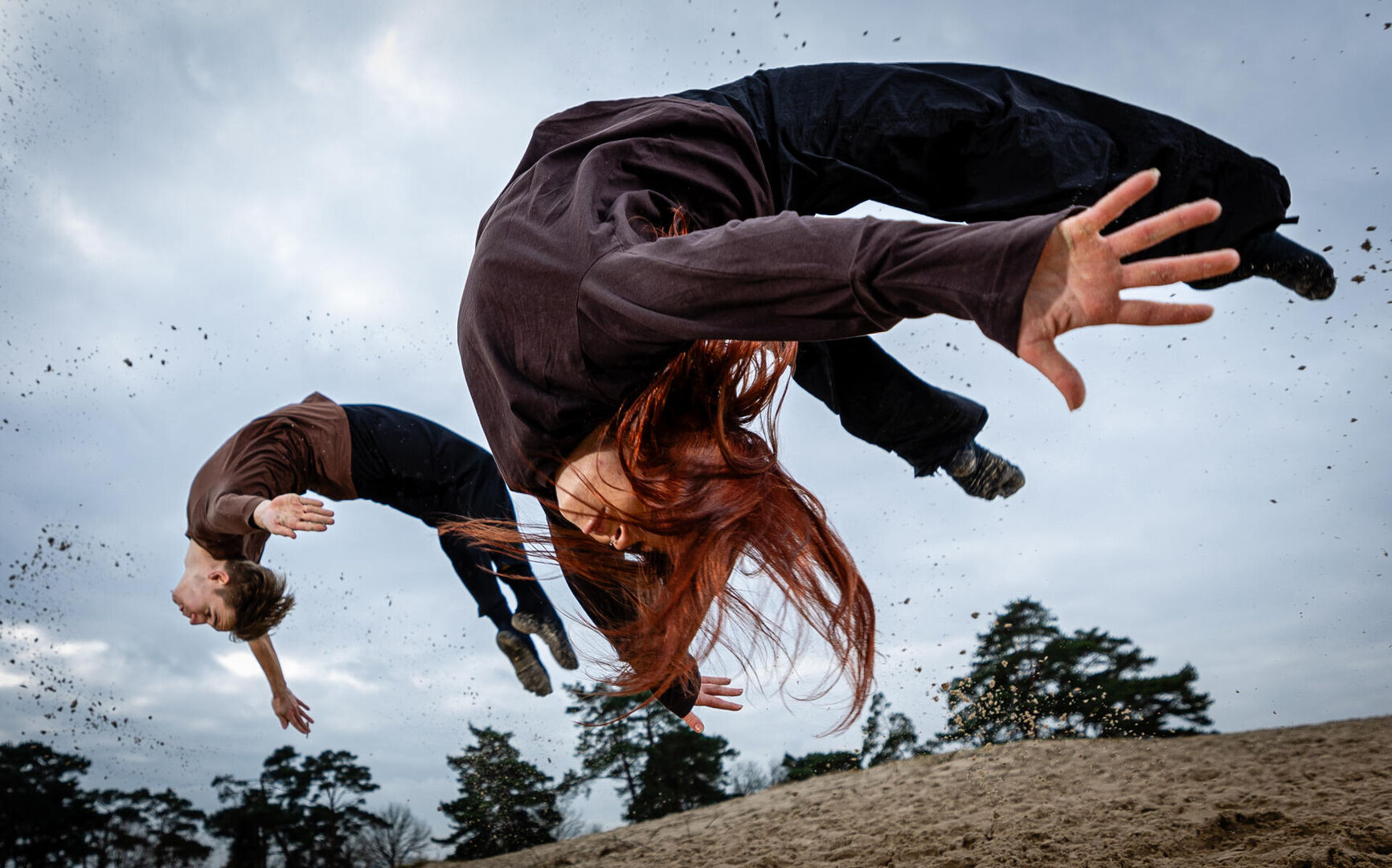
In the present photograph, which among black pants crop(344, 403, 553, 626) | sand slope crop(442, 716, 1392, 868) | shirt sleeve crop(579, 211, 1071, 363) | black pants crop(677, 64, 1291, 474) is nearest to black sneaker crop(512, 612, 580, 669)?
black pants crop(344, 403, 553, 626)

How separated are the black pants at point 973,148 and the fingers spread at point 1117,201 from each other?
1.26m

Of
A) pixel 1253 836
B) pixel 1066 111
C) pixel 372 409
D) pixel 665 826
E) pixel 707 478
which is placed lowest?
pixel 1253 836

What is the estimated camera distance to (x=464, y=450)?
4242mm

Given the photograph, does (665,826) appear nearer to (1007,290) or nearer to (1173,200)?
(1173,200)

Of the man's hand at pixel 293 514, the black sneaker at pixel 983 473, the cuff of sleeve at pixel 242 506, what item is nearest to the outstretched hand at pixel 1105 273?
the black sneaker at pixel 983 473

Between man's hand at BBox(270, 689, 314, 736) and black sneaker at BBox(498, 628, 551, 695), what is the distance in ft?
4.32

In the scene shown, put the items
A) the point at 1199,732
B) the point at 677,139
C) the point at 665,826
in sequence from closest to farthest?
the point at 677,139 < the point at 1199,732 < the point at 665,826

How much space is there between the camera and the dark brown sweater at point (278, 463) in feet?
13.3

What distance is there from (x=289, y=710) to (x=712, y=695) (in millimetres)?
2956

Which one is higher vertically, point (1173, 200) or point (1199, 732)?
point (1173, 200)

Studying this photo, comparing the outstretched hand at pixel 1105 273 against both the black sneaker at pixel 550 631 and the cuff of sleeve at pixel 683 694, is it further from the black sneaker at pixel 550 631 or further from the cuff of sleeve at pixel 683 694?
the black sneaker at pixel 550 631

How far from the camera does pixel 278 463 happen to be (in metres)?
4.14

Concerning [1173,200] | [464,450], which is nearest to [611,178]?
[1173,200]

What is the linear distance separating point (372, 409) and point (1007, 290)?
383 centimetres
